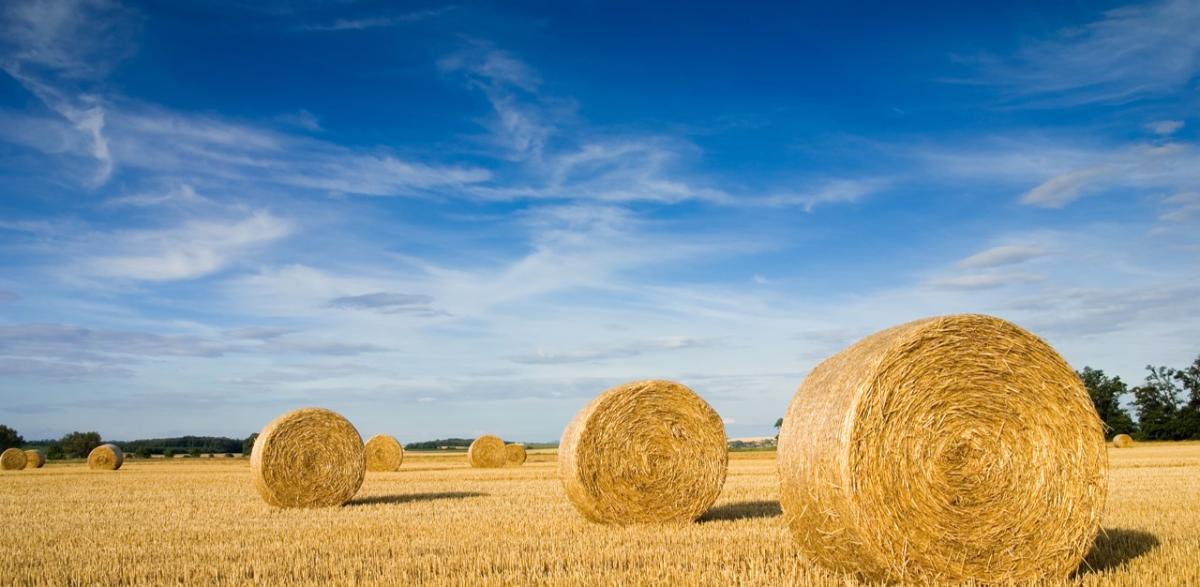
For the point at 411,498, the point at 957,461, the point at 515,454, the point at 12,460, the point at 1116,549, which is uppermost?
the point at 12,460

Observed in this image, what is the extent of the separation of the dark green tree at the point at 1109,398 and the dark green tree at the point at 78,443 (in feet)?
210

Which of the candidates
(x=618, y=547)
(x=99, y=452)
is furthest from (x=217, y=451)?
(x=618, y=547)

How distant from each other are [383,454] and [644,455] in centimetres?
1895

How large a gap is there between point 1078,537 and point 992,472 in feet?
2.67

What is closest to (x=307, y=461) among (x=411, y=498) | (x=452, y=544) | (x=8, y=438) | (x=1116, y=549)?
(x=411, y=498)

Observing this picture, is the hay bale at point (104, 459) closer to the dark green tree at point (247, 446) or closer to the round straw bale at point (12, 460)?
the round straw bale at point (12, 460)

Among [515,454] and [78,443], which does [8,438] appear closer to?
[78,443]

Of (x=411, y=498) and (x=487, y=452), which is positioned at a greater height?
(x=487, y=452)

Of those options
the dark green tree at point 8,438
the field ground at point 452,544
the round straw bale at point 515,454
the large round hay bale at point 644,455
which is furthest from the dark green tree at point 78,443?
the large round hay bale at point 644,455

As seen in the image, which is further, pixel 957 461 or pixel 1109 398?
pixel 1109 398

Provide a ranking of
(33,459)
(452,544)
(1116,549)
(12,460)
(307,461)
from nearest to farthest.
Answer: (1116,549)
(452,544)
(307,461)
(12,460)
(33,459)

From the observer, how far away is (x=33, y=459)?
1340 inches

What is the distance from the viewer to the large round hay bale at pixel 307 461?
1477cm

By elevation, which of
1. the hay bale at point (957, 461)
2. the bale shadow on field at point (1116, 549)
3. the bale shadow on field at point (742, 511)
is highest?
the hay bale at point (957, 461)
